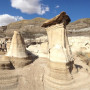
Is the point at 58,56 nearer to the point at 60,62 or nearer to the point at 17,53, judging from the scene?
the point at 60,62

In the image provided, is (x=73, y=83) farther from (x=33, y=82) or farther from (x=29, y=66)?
(x=29, y=66)

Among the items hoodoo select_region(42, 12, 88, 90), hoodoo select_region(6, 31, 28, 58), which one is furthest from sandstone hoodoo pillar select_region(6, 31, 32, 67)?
hoodoo select_region(42, 12, 88, 90)

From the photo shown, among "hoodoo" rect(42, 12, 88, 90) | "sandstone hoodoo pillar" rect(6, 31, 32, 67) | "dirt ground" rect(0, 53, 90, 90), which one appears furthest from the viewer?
"sandstone hoodoo pillar" rect(6, 31, 32, 67)

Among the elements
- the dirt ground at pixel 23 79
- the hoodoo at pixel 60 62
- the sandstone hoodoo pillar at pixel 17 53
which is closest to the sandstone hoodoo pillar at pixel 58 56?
the hoodoo at pixel 60 62

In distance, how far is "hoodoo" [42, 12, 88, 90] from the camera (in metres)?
3.16

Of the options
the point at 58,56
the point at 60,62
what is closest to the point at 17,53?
the point at 58,56

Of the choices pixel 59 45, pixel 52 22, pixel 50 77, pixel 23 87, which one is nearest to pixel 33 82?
pixel 23 87

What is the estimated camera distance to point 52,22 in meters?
3.90

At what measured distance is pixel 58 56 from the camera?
11.5 feet

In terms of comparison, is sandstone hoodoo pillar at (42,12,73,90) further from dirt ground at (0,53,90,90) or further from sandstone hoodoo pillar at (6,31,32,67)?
sandstone hoodoo pillar at (6,31,32,67)

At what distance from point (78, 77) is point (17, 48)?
263 cm

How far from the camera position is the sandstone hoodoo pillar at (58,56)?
3.25m

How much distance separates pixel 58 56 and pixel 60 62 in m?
0.23

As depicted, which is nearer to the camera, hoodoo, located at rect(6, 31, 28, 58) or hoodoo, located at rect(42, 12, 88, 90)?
hoodoo, located at rect(42, 12, 88, 90)
